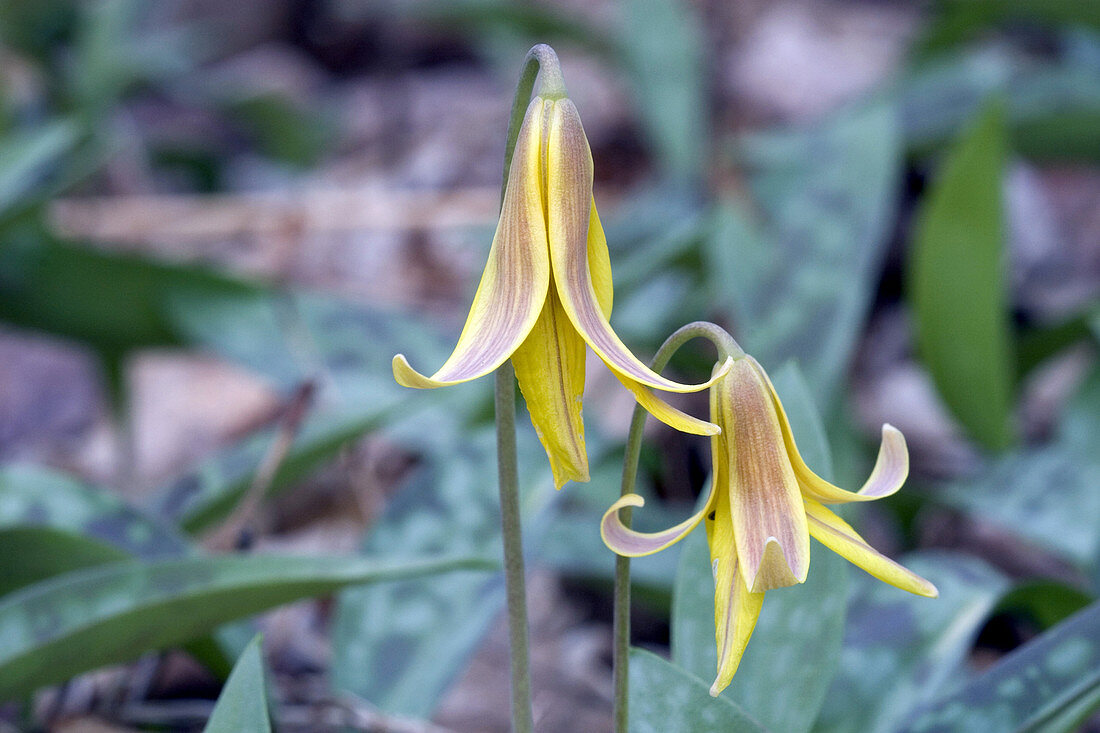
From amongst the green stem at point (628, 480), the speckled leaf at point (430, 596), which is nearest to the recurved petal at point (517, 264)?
the green stem at point (628, 480)

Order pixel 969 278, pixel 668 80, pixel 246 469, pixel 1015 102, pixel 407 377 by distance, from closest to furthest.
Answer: pixel 407 377 → pixel 246 469 → pixel 969 278 → pixel 1015 102 → pixel 668 80

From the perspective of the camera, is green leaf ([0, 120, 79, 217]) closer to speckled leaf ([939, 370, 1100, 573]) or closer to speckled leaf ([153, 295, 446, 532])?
speckled leaf ([153, 295, 446, 532])

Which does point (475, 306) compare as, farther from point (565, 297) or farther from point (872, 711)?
point (872, 711)

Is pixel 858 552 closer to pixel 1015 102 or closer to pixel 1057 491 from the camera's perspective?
pixel 1057 491

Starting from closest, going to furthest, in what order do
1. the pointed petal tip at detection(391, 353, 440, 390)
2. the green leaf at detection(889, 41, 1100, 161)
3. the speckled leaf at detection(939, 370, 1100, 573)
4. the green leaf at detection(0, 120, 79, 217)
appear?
the pointed petal tip at detection(391, 353, 440, 390) → the speckled leaf at detection(939, 370, 1100, 573) → the green leaf at detection(0, 120, 79, 217) → the green leaf at detection(889, 41, 1100, 161)

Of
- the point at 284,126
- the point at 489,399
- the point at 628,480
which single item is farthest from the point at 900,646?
the point at 284,126

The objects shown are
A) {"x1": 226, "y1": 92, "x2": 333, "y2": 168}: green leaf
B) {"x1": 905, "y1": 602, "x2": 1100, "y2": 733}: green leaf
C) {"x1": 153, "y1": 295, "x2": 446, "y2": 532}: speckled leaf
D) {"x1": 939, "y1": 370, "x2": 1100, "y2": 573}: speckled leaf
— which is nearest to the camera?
{"x1": 905, "y1": 602, "x2": 1100, "y2": 733}: green leaf

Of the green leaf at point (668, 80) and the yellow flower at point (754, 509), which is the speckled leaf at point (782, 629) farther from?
the green leaf at point (668, 80)

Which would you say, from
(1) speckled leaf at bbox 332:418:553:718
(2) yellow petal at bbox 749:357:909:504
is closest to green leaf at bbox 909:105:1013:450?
(1) speckled leaf at bbox 332:418:553:718

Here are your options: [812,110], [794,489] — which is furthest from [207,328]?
[812,110]
